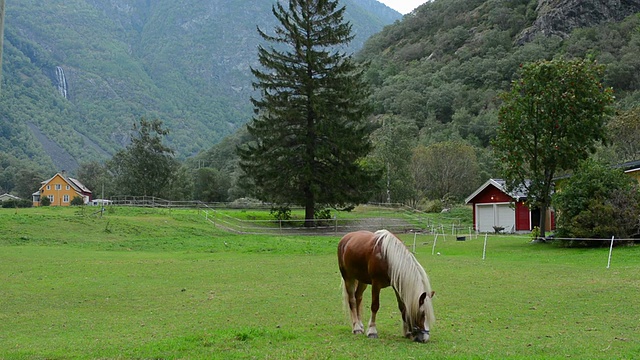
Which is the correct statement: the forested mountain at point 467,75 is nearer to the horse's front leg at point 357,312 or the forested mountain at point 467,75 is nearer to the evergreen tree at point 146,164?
the evergreen tree at point 146,164

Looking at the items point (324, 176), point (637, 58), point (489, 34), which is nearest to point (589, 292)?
point (324, 176)

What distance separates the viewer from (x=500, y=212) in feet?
150

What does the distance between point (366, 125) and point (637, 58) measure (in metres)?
84.9

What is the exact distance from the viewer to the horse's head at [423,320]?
818 centimetres

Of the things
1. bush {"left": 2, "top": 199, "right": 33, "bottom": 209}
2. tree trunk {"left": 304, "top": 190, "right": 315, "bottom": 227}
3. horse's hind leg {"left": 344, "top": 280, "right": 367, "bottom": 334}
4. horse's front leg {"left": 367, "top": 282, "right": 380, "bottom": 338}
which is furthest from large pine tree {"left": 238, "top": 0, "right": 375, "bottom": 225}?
bush {"left": 2, "top": 199, "right": 33, "bottom": 209}

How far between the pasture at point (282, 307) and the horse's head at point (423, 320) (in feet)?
0.51

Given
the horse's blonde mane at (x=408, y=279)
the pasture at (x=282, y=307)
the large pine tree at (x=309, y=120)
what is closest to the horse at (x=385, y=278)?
the horse's blonde mane at (x=408, y=279)

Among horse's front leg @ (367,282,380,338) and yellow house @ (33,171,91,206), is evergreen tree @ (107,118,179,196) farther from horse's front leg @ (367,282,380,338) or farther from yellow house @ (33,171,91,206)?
horse's front leg @ (367,282,380,338)

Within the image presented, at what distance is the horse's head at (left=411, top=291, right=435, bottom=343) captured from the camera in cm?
818

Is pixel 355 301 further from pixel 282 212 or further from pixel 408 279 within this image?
pixel 282 212

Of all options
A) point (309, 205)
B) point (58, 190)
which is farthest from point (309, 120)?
point (58, 190)

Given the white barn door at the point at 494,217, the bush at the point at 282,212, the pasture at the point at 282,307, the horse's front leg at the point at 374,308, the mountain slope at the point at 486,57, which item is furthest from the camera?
the mountain slope at the point at 486,57

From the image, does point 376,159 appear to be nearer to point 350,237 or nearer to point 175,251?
point 175,251

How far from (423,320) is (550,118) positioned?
24.9 meters
